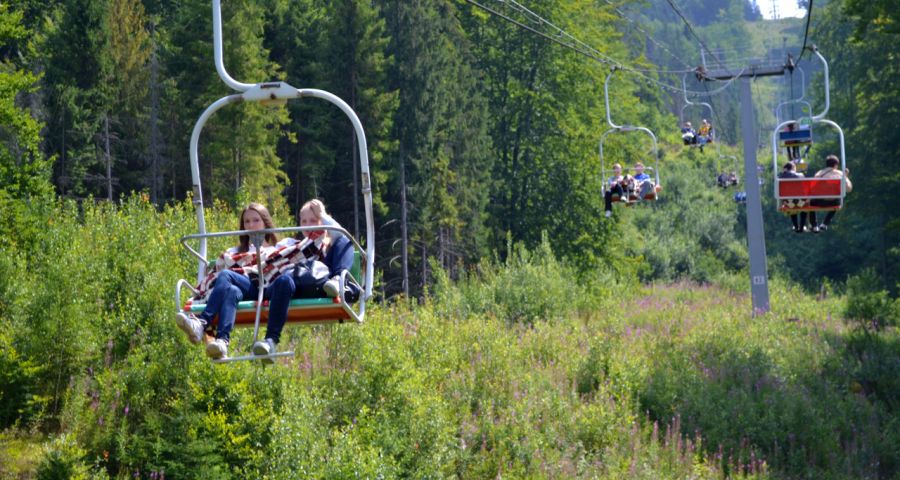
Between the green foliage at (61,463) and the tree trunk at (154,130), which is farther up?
the tree trunk at (154,130)

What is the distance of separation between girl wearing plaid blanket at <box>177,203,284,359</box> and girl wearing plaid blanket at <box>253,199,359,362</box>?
17cm

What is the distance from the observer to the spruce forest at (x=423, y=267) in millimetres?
20531

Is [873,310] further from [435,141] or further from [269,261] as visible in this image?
[269,261]

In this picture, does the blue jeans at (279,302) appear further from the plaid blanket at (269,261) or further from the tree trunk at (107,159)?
the tree trunk at (107,159)

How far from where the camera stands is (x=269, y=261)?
36.4 ft

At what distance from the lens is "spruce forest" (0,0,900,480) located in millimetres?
20531

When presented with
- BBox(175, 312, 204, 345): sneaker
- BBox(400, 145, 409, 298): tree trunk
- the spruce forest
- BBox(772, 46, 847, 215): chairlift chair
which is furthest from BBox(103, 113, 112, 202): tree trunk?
→ BBox(175, 312, 204, 345): sneaker

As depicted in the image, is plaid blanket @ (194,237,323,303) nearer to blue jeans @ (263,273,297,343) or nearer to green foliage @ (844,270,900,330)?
blue jeans @ (263,273,297,343)

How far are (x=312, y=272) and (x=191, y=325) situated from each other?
1.21 meters

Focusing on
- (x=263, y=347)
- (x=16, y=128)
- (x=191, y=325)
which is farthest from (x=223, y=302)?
(x=16, y=128)

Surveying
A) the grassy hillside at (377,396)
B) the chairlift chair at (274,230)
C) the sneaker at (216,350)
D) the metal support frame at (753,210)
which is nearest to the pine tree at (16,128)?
the grassy hillside at (377,396)

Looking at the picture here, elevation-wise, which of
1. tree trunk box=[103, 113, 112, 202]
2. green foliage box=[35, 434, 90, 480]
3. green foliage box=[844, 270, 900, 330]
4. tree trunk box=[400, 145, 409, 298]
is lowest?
green foliage box=[844, 270, 900, 330]

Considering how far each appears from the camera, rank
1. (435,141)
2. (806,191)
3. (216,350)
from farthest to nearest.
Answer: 1. (435,141)
2. (806,191)
3. (216,350)

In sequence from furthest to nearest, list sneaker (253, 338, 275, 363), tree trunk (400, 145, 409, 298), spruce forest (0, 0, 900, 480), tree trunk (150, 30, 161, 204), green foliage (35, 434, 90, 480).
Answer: tree trunk (400, 145, 409, 298)
tree trunk (150, 30, 161, 204)
spruce forest (0, 0, 900, 480)
green foliage (35, 434, 90, 480)
sneaker (253, 338, 275, 363)
